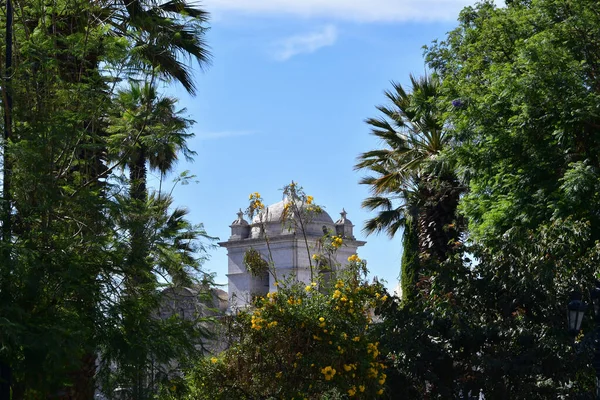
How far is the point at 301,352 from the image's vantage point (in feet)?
46.2

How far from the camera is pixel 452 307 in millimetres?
15023

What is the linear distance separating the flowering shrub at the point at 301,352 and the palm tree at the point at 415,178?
816 centimetres

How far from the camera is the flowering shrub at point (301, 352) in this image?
13.9 metres

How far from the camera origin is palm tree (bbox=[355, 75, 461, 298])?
76.9 feet

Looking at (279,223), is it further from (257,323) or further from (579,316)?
(579,316)

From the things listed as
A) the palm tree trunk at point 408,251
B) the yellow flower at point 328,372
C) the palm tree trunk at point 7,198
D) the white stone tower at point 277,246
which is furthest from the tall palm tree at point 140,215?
the white stone tower at point 277,246

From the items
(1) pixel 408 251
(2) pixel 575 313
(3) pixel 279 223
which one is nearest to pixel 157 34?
(2) pixel 575 313

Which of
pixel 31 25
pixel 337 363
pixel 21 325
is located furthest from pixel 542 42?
pixel 21 325

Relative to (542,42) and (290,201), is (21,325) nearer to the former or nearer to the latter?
(290,201)

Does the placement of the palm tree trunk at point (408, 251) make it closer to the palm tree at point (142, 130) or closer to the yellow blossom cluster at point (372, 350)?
the yellow blossom cluster at point (372, 350)

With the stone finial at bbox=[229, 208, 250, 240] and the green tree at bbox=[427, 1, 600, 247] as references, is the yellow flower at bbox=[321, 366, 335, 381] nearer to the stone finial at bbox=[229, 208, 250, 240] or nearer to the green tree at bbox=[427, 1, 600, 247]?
the green tree at bbox=[427, 1, 600, 247]

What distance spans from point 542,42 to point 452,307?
6.60 meters

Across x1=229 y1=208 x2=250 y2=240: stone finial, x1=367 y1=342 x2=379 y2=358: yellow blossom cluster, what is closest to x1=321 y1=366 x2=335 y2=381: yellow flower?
x1=367 y1=342 x2=379 y2=358: yellow blossom cluster

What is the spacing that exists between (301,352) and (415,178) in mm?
11470
